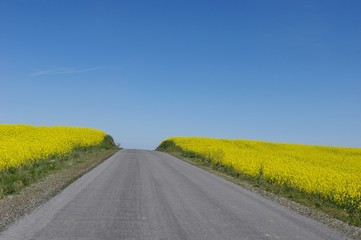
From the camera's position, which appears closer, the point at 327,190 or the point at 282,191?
the point at 327,190

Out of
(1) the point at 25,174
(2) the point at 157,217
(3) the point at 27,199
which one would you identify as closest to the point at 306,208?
(2) the point at 157,217

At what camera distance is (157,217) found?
10.5 meters

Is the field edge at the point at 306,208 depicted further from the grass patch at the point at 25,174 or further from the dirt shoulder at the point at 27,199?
the grass patch at the point at 25,174

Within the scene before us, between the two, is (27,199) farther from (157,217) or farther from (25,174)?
(25,174)

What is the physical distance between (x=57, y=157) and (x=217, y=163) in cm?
1218

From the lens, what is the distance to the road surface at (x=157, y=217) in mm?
8703

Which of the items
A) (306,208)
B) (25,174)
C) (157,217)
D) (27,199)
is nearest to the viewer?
(157,217)

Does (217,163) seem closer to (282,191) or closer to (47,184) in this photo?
(282,191)

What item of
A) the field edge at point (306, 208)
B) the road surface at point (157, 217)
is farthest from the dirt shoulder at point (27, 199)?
the field edge at point (306, 208)

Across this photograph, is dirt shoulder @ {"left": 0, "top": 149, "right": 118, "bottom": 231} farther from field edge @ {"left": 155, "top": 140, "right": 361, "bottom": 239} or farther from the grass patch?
field edge @ {"left": 155, "top": 140, "right": 361, "bottom": 239}

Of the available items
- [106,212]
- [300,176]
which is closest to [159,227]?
[106,212]

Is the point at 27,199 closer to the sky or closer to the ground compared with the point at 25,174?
closer to the ground

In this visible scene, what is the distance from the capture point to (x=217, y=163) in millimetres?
33656

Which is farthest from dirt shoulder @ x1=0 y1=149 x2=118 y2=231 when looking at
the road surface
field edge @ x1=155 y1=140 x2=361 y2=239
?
field edge @ x1=155 y1=140 x2=361 y2=239
